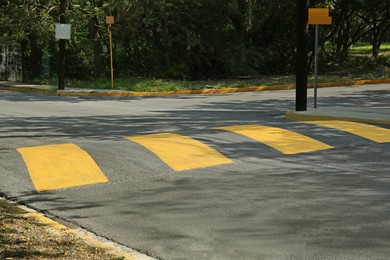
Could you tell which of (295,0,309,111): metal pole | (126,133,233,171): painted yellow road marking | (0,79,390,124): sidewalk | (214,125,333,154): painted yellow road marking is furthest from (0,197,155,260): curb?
(295,0,309,111): metal pole

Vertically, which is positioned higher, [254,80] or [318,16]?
[318,16]

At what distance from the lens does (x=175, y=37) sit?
25.1 m

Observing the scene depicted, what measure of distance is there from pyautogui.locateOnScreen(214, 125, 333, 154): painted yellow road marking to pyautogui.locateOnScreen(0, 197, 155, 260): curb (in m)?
3.87

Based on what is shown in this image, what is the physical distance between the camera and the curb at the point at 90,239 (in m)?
4.70

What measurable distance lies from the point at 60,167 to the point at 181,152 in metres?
1.63

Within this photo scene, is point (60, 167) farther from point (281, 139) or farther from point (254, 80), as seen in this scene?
point (254, 80)

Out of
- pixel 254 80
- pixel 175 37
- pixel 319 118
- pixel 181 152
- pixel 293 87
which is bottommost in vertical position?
pixel 181 152

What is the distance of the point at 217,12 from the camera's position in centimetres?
2577

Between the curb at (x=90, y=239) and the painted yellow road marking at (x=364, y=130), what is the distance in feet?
17.9

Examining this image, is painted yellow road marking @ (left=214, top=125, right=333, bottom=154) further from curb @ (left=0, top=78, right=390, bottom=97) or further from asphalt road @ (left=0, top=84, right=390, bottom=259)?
curb @ (left=0, top=78, right=390, bottom=97)

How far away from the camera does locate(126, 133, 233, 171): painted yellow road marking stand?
7.96m

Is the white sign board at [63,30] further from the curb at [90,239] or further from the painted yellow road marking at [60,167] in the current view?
the curb at [90,239]

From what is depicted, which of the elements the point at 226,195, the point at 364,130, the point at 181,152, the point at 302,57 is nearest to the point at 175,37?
the point at 302,57

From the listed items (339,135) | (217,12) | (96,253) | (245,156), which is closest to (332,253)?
(96,253)
